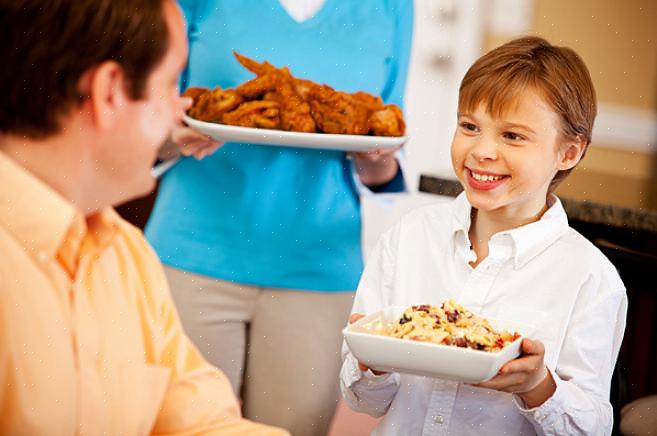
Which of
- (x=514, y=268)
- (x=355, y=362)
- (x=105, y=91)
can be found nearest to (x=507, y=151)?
(x=514, y=268)

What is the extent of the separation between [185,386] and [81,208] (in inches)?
6.5

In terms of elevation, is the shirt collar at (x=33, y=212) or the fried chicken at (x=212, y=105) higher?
the fried chicken at (x=212, y=105)

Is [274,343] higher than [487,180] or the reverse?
the reverse

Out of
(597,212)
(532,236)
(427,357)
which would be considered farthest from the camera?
(597,212)

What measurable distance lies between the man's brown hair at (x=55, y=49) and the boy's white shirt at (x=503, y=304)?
1.12ft

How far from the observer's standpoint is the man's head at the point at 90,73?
642mm

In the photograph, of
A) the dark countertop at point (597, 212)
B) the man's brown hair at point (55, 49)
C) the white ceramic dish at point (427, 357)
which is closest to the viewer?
the man's brown hair at point (55, 49)

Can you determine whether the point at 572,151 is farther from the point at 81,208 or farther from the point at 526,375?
the point at 81,208

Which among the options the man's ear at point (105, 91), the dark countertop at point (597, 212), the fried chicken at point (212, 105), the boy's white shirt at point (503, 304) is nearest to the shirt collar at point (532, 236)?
the boy's white shirt at point (503, 304)

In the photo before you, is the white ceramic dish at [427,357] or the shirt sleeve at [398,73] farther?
the shirt sleeve at [398,73]

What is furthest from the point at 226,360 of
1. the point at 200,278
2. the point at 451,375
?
the point at 451,375

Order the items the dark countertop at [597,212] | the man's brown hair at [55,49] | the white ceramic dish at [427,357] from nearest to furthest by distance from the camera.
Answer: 1. the man's brown hair at [55,49]
2. the white ceramic dish at [427,357]
3. the dark countertop at [597,212]

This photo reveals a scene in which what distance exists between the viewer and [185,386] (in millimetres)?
768

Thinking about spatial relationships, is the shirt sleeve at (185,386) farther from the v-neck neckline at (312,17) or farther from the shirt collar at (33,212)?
the v-neck neckline at (312,17)
